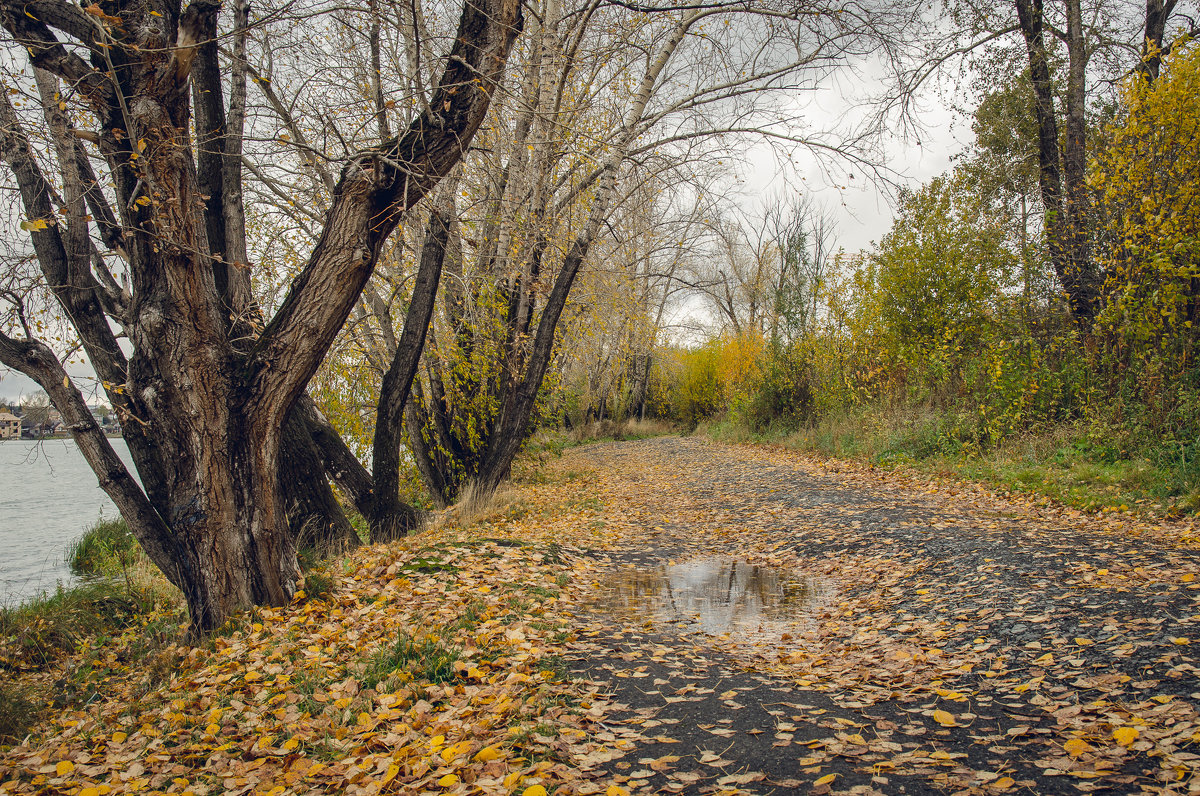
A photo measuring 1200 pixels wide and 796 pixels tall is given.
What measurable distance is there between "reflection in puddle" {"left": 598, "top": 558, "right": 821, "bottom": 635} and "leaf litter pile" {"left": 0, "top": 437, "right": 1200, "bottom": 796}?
36 millimetres

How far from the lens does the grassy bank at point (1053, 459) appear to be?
6.75m

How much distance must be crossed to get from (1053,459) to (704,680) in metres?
7.22

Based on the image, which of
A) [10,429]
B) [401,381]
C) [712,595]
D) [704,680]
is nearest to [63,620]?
[10,429]

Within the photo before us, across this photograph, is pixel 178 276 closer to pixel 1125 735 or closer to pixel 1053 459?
pixel 1125 735

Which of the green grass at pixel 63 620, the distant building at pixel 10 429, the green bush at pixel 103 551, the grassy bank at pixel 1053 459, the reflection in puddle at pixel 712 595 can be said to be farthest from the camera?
the green bush at pixel 103 551

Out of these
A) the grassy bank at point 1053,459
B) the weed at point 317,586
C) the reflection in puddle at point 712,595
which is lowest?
the reflection in puddle at point 712,595

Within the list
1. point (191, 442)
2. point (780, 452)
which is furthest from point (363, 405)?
point (780, 452)

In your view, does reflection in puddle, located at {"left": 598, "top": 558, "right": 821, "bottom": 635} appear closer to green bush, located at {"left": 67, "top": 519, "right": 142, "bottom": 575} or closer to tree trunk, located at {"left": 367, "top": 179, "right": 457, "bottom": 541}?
tree trunk, located at {"left": 367, "top": 179, "right": 457, "bottom": 541}

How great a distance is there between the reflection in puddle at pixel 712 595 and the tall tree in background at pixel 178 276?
2932mm

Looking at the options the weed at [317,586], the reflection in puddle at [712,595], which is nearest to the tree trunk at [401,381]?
the weed at [317,586]

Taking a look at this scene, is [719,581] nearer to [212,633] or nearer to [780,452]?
[212,633]

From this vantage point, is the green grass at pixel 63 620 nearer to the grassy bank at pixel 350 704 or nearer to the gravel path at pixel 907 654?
the grassy bank at pixel 350 704

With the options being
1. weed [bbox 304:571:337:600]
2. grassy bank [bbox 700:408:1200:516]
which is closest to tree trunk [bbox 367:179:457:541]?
weed [bbox 304:571:337:600]

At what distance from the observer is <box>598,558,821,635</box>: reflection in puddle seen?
205 inches
